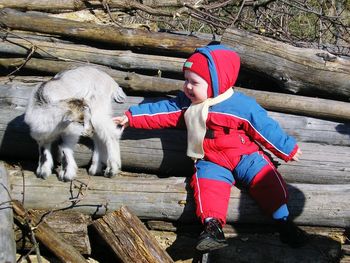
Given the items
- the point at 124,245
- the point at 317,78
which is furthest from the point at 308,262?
the point at 317,78

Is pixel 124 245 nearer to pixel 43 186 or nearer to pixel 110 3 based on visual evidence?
pixel 43 186

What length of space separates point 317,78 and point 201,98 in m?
1.79

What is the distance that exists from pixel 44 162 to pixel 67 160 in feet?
0.66

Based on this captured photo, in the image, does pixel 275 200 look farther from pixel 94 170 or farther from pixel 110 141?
pixel 94 170

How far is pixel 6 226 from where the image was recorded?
15.1 feet

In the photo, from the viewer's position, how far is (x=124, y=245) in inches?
187

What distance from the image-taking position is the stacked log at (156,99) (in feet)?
17.2

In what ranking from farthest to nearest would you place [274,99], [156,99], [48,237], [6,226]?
[274,99] → [156,99] → [48,237] → [6,226]

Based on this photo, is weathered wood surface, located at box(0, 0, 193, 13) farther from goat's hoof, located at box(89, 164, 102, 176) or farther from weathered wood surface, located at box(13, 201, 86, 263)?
weathered wood surface, located at box(13, 201, 86, 263)

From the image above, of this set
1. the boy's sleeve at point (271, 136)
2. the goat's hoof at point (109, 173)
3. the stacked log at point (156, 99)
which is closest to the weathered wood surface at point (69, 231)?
the stacked log at point (156, 99)

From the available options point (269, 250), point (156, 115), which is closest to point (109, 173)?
point (156, 115)

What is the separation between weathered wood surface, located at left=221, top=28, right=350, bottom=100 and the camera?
6.35 metres

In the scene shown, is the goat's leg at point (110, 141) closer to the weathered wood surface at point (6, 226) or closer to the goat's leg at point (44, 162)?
the goat's leg at point (44, 162)

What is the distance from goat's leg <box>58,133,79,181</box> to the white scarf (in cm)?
99
